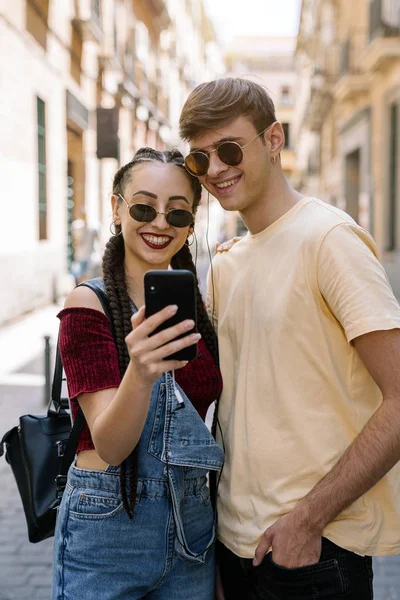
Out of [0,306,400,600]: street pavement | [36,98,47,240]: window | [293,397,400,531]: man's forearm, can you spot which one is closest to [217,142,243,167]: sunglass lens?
[293,397,400,531]: man's forearm

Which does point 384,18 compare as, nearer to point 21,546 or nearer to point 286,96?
point 21,546

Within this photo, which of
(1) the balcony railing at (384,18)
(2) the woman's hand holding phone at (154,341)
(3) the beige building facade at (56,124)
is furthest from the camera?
(1) the balcony railing at (384,18)

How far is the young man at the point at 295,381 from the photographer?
67.4 inches

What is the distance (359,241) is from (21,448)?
4.55ft

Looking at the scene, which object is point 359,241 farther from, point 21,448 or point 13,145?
point 13,145

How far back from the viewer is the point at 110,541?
1.79 m

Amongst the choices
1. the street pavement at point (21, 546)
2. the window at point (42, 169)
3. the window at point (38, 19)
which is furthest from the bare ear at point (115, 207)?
the window at point (42, 169)

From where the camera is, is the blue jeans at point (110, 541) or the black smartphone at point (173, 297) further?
the blue jeans at point (110, 541)

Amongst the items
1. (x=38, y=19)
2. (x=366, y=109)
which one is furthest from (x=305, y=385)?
(x=366, y=109)

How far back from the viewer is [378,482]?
1832 millimetres

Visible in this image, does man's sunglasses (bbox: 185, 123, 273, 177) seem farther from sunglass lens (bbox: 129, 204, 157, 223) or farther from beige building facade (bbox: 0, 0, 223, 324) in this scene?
beige building facade (bbox: 0, 0, 223, 324)

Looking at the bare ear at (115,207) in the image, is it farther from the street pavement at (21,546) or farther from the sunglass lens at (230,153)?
the street pavement at (21,546)

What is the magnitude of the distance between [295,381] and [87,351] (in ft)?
1.81

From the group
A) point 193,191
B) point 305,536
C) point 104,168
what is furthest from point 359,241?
point 104,168
